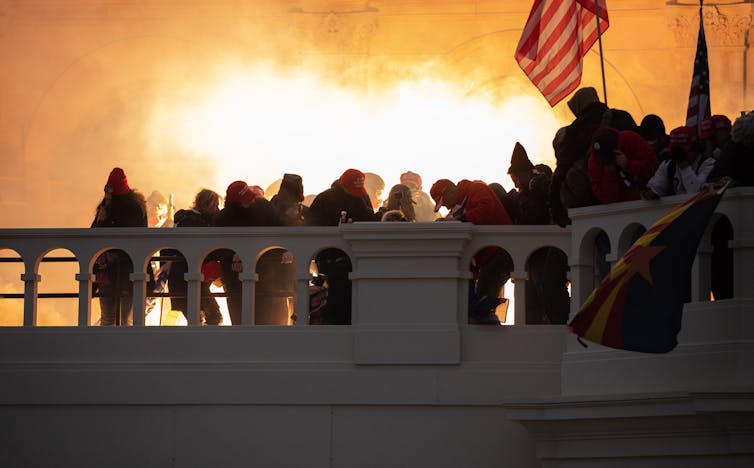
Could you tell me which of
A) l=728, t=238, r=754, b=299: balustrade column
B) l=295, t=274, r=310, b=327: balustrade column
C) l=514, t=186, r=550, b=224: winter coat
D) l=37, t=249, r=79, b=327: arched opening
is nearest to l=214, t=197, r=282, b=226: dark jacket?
l=295, t=274, r=310, b=327: balustrade column

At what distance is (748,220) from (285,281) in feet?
11.9

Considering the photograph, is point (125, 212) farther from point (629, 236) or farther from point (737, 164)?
point (737, 164)

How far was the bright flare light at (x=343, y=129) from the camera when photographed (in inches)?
1025

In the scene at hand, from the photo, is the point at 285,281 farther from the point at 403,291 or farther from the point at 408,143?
the point at 408,143

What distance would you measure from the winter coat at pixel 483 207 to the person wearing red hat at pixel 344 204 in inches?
43.8

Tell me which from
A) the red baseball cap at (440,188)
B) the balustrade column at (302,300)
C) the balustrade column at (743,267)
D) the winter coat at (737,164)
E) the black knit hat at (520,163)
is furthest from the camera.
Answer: the red baseball cap at (440,188)

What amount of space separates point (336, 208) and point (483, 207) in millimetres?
1401

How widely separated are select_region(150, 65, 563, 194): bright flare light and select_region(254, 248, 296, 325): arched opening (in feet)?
45.8

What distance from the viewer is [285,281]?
1204 centimetres

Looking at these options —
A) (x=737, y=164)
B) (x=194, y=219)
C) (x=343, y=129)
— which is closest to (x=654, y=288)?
(x=737, y=164)

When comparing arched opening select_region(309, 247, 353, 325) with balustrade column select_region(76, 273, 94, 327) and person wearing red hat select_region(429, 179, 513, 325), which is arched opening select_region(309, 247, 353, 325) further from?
balustrade column select_region(76, 273, 94, 327)

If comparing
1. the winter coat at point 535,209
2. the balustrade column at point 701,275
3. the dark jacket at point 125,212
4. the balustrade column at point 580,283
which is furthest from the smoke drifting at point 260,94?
the balustrade column at point 701,275

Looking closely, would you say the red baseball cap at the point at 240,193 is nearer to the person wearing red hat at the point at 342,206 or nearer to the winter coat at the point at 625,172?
the person wearing red hat at the point at 342,206

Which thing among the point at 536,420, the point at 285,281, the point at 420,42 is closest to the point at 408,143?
the point at 420,42
